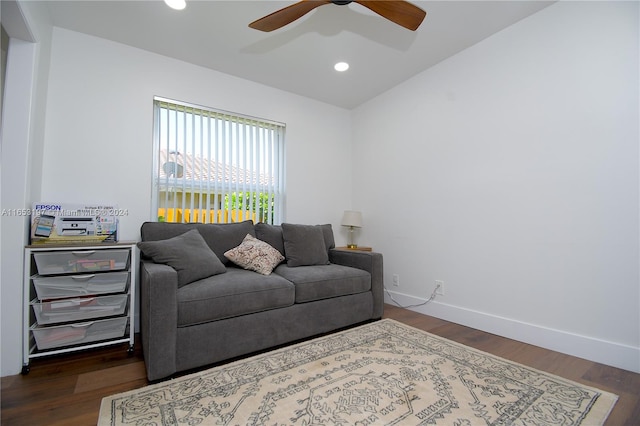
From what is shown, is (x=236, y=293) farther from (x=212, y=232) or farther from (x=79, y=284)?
(x=79, y=284)

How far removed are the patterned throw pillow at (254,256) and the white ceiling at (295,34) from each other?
185 cm

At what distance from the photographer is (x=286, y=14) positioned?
184 centimetres

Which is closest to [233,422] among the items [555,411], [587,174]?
[555,411]

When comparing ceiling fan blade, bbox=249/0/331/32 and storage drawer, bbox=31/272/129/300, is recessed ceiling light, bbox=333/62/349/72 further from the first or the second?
storage drawer, bbox=31/272/129/300

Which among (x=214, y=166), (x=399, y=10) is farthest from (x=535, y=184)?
(x=214, y=166)

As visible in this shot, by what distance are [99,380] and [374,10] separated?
2.81m

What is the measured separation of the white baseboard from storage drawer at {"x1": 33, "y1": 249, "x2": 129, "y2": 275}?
2.80 meters

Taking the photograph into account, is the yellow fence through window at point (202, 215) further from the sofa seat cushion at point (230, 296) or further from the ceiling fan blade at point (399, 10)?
the ceiling fan blade at point (399, 10)

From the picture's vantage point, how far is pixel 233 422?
4.19ft

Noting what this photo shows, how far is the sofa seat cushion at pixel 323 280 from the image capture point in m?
2.23

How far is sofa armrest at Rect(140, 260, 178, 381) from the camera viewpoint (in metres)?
1.58

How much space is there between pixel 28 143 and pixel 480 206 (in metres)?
3.41

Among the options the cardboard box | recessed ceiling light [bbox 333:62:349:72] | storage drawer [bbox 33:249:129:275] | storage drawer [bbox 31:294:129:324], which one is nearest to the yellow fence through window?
the cardboard box

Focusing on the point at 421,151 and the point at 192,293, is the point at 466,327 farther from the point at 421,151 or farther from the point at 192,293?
the point at 192,293
